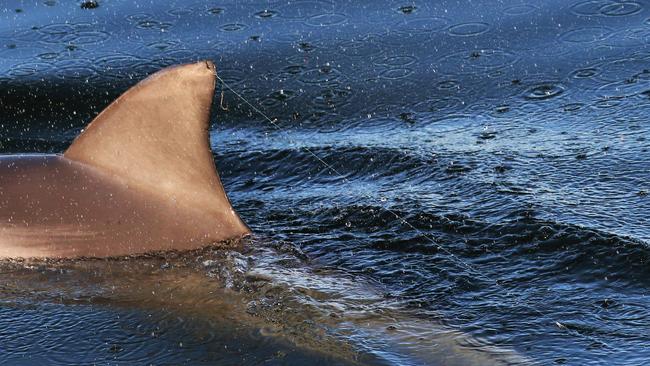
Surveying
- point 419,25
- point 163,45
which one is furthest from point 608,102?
point 163,45

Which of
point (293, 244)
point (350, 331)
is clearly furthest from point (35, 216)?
point (350, 331)

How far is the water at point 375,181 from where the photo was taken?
402 cm

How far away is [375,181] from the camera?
551 cm

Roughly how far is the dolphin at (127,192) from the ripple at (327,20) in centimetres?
328

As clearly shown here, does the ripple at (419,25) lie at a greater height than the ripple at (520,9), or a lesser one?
lesser

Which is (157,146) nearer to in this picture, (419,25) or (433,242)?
(433,242)

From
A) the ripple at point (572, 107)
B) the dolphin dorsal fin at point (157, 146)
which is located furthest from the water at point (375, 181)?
the dolphin dorsal fin at point (157, 146)

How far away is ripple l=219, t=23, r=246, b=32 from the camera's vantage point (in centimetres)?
771

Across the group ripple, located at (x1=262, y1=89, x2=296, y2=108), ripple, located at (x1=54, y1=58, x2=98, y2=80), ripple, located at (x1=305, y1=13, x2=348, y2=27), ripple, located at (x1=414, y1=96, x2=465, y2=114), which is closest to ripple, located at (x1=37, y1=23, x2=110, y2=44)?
ripple, located at (x1=54, y1=58, x2=98, y2=80)

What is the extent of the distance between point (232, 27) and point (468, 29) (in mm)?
1596

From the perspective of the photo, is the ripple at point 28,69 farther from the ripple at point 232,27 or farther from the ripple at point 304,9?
the ripple at point 304,9

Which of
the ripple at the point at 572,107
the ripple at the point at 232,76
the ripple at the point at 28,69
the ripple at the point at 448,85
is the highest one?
the ripple at the point at 572,107

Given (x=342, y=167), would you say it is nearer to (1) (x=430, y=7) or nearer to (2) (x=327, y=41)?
(2) (x=327, y=41)

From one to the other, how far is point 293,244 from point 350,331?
0.84 metres
